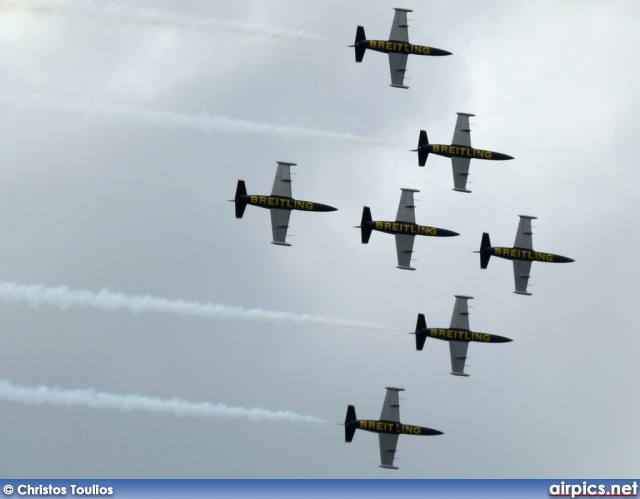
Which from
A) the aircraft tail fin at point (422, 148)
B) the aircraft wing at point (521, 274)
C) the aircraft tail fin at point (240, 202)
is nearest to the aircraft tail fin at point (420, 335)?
the aircraft wing at point (521, 274)

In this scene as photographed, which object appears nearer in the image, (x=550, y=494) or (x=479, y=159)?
(x=550, y=494)

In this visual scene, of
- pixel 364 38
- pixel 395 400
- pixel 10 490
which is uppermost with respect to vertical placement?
pixel 364 38

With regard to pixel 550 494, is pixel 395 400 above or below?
above

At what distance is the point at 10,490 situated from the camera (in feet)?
387

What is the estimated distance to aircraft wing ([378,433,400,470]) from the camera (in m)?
141

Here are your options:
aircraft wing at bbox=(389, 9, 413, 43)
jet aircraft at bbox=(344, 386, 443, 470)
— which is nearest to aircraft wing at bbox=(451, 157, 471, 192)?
aircraft wing at bbox=(389, 9, 413, 43)

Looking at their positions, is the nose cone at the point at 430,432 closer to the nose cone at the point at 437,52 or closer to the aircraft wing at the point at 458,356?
the aircraft wing at the point at 458,356

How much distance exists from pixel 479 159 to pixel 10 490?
46.0 meters

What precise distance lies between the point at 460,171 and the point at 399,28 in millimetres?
12019

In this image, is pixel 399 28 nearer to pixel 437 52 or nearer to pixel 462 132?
pixel 437 52

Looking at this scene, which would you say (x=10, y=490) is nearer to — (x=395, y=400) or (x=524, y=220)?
(x=395, y=400)

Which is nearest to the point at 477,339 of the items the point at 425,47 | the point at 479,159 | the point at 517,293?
the point at 517,293

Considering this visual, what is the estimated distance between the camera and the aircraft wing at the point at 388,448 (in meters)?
141

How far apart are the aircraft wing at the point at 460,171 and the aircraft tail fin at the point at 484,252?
4.47 meters
